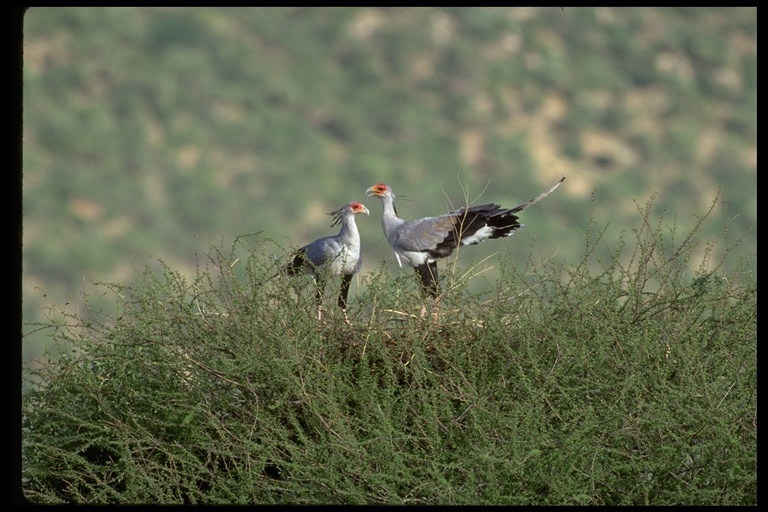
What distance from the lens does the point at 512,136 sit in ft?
97.3

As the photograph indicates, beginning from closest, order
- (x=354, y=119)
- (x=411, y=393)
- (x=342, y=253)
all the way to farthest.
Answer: (x=411, y=393)
(x=342, y=253)
(x=354, y=119)

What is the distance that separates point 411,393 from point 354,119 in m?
25.7

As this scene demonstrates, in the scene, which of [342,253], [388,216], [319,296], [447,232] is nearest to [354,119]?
[388,216]

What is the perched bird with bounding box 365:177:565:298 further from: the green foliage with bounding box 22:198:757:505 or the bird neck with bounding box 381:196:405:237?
the green foliage with bounding box 22:198:757:505

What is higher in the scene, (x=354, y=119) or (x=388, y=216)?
(x=354, y=119)

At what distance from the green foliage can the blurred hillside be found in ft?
62.7

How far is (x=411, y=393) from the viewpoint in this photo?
4156 millimetres

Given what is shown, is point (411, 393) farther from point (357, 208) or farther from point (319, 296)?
point (357, 208)

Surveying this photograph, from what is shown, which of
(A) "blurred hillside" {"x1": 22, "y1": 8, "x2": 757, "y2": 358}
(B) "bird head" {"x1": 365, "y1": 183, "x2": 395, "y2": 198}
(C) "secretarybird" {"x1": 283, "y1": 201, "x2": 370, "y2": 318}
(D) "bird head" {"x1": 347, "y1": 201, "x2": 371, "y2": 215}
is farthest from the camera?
(A) "blurred hillside" {"x1": 22, "y1": 8, "x2": 757, "y2": 358}

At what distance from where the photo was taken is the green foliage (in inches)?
156

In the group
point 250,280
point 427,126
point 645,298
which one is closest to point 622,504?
point 645,298

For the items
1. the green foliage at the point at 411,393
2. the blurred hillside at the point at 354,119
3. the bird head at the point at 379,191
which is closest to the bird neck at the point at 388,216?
the bird head at the point at 379,191

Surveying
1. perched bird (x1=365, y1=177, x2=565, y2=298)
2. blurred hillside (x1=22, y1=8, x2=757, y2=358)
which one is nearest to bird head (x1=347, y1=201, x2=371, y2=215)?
perched bird (x1=365, y1=177, x2=565, y2=298)

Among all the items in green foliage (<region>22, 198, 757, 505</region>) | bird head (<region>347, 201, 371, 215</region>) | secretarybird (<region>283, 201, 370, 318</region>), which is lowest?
green foliage (<region>22, 198, 757, 505</region>)
